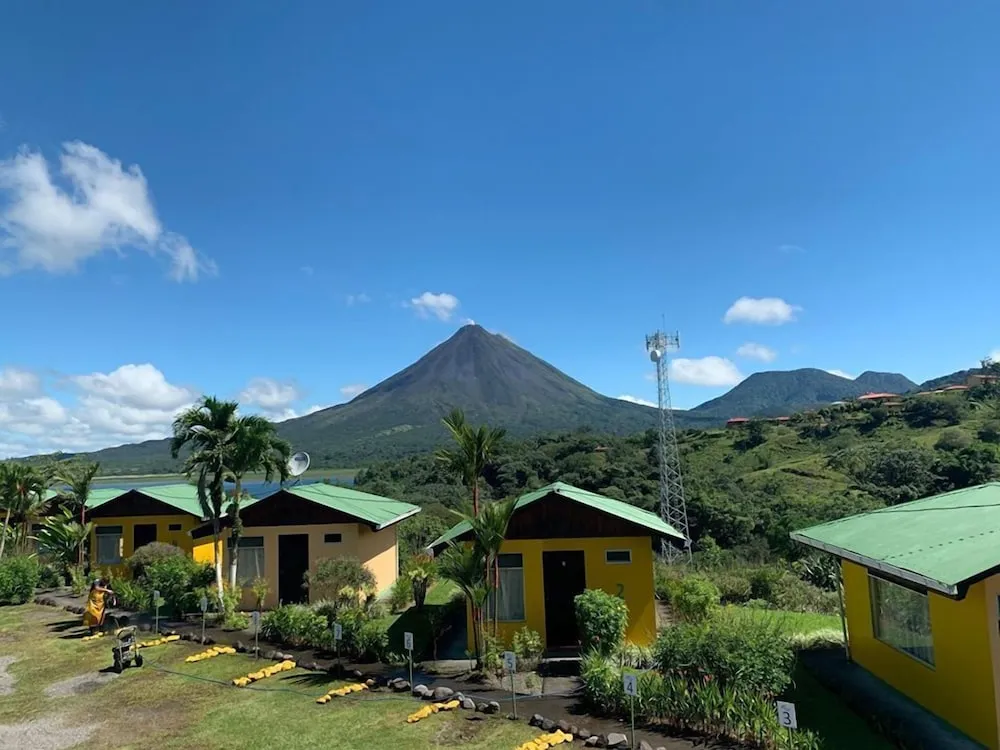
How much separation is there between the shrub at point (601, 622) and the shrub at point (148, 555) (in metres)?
13.1

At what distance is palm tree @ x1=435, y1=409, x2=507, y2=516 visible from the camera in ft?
42.7

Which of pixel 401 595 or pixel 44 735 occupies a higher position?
pixel 401 595

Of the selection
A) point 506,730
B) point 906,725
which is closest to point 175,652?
point 506,730

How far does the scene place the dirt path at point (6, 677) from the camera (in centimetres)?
1206

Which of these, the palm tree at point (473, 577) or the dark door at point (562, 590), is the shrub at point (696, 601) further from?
the palm tree at point (473, 577)

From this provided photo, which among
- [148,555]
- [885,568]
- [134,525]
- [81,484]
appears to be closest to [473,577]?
[885,568]

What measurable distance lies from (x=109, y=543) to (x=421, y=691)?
17468 millimetres

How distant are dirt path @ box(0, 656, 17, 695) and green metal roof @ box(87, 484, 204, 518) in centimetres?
774

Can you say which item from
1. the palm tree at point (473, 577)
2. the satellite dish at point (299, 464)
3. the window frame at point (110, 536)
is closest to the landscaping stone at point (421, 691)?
the palm tree at point (473, 577)

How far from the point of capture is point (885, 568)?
8.70 meters

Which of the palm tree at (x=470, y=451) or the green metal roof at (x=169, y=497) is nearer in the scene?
the palm tree at (x=470, y=451)

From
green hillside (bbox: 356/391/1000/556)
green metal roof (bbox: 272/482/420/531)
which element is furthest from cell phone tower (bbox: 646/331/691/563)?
green metal roof (bbox: 272/482/420/531)

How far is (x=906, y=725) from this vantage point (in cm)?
862

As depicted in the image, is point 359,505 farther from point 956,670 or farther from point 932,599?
point 956,670
